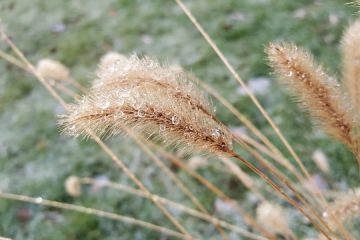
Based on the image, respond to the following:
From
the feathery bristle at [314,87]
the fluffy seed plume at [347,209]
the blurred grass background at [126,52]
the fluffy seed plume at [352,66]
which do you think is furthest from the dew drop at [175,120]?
the blurred grass background at [126,52]

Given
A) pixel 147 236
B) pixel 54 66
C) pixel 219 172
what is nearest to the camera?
pixel 54 66

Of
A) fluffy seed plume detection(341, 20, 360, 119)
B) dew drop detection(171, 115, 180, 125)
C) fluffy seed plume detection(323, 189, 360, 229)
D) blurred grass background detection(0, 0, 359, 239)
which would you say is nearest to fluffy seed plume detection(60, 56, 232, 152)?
dew drop detection(171, 115, 180, 125)

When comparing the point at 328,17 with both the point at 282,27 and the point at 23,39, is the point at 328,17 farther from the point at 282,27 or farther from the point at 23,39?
the point at 23,39

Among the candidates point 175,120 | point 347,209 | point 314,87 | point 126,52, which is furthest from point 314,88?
point 126,52

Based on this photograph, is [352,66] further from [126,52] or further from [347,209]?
Result: [126,52]

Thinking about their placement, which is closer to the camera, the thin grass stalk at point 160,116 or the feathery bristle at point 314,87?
the thin grass stalk at point 160,116

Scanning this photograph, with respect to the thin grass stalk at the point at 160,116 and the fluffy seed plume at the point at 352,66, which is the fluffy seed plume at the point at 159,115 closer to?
the thin grass stalk at the point at 160,116

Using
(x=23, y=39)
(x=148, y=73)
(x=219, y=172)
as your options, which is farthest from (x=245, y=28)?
(x=148, y=73)
